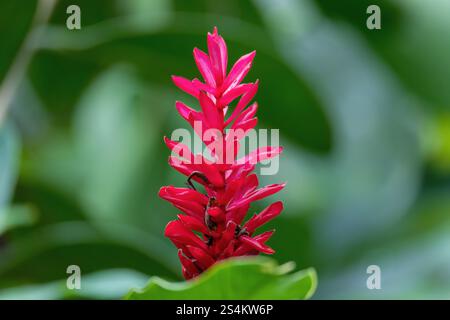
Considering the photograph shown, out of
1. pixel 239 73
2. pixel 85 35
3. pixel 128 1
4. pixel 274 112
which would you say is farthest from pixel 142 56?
pixel 239 73

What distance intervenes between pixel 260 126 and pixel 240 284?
78cm

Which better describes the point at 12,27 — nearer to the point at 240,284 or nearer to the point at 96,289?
the point at 96,289

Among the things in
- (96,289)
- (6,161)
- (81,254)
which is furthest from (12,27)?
(96,289)

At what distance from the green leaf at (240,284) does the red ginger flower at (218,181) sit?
0.02 metres

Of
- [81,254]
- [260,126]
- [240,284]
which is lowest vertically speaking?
[240,284]

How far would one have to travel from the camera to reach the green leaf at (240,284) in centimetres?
55

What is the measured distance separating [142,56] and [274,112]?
23 cm

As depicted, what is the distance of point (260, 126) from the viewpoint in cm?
134

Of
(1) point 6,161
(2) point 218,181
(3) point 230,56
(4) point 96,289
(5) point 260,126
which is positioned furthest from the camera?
(5) point 260,126

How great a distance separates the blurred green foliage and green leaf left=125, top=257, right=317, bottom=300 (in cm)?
44

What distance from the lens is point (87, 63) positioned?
4.68 feet

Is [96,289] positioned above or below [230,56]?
below
